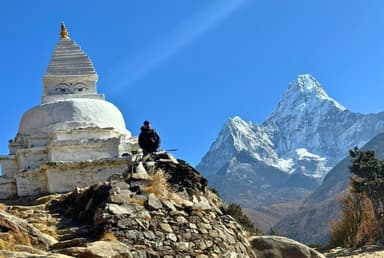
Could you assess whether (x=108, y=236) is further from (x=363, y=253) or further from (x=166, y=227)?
(x=363, y=253)

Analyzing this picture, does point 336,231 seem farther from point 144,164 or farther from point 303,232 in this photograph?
point 303,232

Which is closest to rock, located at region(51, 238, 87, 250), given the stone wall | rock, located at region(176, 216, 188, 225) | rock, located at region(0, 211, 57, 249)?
rock, located at region(0, 211, 57, 249)

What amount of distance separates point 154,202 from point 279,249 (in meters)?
3.33

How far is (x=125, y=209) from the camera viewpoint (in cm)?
1334

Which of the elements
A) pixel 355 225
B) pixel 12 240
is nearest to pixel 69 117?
pixel 355 225

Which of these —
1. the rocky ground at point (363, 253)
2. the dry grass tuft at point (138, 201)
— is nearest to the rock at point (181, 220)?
the dry grass tuft at point (138, 201)

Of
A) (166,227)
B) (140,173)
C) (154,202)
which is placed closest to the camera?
(166,227)

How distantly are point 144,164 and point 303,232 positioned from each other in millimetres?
132496

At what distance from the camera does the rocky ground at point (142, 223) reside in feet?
39.8

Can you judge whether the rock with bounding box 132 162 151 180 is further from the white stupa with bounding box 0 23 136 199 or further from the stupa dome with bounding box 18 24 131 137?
the stupa dome with bounding box 18 24 131 137

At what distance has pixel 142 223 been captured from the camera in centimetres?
1320

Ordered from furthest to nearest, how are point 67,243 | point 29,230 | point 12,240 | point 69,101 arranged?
point 69,101, point 29,230, point 67,243, point 12,240

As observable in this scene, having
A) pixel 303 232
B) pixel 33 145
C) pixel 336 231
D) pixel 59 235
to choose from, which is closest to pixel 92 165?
pixel 33 145

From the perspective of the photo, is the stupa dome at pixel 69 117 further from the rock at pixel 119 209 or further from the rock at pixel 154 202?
the rock at pixel 119 209
